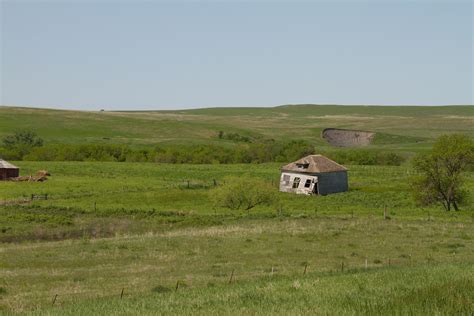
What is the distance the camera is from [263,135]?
18312 cm

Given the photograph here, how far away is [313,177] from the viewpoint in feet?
240

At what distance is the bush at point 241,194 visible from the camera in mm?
58500

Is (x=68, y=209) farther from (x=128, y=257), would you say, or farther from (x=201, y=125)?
(x=201, y=125)

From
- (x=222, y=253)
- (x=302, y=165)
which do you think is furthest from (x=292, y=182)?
(x=222, y=253)

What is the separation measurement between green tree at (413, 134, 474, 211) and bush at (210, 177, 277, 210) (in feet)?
42.2

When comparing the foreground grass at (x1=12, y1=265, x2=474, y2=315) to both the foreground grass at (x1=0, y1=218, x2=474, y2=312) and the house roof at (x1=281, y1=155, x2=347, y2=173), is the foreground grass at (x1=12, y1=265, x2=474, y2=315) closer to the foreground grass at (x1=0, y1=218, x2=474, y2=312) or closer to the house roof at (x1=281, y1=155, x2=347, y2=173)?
the foreground grass at (x1=0, y1=218, x2=474, y2=312)

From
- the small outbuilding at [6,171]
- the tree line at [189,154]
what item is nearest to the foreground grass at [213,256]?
the small outbuilding at [6,171]

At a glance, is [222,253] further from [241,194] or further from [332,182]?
[332,182]

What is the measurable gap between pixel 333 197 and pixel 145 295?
1908 inches

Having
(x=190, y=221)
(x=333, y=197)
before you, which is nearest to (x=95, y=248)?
(x=190, y=221)

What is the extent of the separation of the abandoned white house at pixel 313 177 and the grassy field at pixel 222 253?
3.26 metres

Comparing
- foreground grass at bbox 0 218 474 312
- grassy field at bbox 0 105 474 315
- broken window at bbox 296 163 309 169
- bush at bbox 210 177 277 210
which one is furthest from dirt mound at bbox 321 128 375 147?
foreground grass at bbox 0 218 474 312

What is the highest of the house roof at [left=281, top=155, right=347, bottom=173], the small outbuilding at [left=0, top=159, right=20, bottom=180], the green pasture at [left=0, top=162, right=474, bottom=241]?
the house roof at [left=281, top=155, right=347, bottom=173]

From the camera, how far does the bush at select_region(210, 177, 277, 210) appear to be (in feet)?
192
